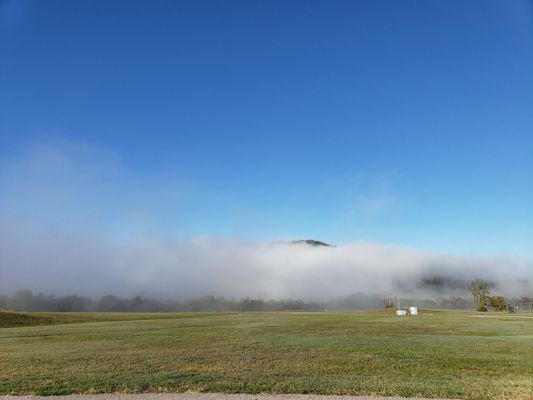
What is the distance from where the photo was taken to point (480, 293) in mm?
130125

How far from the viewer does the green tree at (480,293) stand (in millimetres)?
127044

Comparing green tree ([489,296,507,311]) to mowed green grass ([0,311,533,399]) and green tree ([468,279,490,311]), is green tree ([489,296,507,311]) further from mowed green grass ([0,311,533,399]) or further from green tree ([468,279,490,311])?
mowed green grass ([0,311,533,399])

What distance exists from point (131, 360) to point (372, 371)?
9.47 meters

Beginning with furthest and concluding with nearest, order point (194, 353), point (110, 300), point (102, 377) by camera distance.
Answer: point (110, 300), point (194, 353), point (102, 377)

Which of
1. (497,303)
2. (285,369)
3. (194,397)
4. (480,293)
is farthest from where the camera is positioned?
(497,303)

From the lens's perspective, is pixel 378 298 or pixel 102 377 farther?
pixel 378 298

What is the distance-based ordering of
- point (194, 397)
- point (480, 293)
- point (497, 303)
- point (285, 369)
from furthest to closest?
point (497, 303) < point (480, 293) < point (285, 369) < point (194, 397)

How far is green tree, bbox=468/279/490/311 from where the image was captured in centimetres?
12704

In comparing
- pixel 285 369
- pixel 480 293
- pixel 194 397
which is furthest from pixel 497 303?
pixel 194 397

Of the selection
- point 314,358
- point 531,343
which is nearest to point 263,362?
point 314,358

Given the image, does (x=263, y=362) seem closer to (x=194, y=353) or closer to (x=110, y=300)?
(x=194, y=353)

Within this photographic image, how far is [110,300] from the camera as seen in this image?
195375 mm

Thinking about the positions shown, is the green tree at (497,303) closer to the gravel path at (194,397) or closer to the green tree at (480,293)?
the green tree at (480,293)

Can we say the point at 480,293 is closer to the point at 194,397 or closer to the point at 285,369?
the point at 285,369
